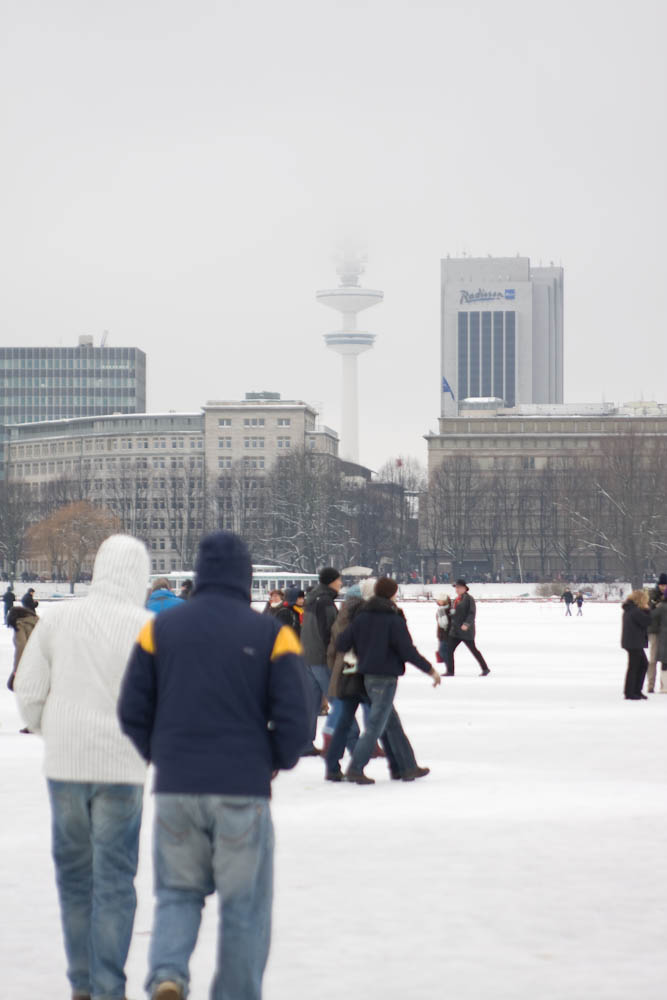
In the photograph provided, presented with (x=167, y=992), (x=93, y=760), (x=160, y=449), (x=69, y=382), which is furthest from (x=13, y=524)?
(x=167, y=992)

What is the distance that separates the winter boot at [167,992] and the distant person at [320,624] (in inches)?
382

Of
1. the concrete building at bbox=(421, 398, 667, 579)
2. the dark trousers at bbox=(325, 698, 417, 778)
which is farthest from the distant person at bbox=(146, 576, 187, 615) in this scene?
the concrete building at bbox=(421, 398, 667, 579)

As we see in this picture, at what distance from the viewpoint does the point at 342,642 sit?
1309 cm

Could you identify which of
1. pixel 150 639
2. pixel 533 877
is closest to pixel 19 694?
pixel 150 639

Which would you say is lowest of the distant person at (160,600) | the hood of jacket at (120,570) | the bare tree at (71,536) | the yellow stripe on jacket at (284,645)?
the distant person at (160,600)

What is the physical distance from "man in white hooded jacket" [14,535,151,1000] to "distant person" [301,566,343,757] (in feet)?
27.7

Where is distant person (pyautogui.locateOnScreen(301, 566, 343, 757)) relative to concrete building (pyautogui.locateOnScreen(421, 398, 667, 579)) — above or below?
below

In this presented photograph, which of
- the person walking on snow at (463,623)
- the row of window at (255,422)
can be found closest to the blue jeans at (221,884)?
the person walking on snow at (463,623)

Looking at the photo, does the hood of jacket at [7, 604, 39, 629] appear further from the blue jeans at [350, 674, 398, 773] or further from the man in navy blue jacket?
the man in navy blue jacket

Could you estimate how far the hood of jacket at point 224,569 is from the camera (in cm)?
550

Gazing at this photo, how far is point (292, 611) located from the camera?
17703 millimetres

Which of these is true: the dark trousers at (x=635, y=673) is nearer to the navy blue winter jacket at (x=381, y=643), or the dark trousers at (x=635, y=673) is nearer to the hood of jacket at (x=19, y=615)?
the hood of jacket at (x=19, y=615)

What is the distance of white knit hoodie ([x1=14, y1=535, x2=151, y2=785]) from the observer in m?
6.15

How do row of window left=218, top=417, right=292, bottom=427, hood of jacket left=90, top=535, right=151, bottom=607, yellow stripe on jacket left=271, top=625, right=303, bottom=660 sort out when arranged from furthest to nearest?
row of window left=218, top=417, right=292, bottom=427 → hood of jacket left=90, top=535, right=151, bottom=607 → yellow stripe on jacket left=271, top=625, right=303, bottom=660
